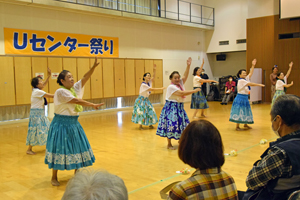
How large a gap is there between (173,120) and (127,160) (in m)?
1.15

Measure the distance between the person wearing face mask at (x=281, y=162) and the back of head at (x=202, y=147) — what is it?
39cm

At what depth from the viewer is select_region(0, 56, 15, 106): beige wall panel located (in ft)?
29.9

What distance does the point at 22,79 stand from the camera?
31.4 ft

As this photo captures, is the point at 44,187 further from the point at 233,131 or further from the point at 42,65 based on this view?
the point at 42,65

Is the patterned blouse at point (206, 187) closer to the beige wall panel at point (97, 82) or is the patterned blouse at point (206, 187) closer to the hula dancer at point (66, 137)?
the hula dancer at point (66, 137)

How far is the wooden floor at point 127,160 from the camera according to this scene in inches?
150

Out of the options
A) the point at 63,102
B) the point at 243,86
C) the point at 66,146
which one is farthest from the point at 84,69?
the point at 66,146

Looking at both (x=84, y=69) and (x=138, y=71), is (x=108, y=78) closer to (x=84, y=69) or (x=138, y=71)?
(x=84, y=69)

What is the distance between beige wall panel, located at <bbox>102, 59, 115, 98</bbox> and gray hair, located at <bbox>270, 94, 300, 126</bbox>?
33.4 feet

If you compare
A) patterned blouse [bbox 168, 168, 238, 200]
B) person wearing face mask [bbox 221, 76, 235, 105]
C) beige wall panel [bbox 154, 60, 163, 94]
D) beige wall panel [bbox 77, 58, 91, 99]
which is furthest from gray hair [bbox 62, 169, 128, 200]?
person wearing face mask [bbox 221, 76, 235, 105]

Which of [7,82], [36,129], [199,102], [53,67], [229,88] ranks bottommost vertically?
[36,129]

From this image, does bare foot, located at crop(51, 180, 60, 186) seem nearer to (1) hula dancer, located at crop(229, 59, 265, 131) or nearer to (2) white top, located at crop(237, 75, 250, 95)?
(1) hula dancer, located at crop(229, 59, 265, 131)

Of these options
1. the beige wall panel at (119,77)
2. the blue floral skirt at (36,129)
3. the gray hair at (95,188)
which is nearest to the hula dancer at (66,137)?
the blue floral skirt at (36,129)

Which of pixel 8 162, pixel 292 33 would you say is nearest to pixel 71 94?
pixel 8 162
